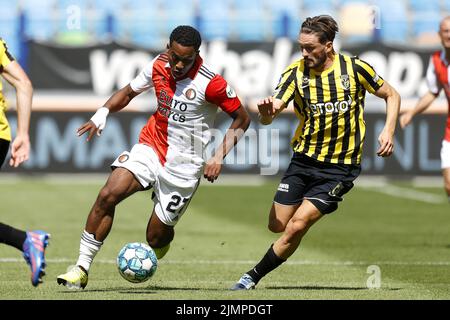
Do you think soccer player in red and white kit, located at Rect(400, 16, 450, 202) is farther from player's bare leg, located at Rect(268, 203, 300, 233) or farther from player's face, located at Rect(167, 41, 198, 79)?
player's face, located at Rect(167, 41, 198, 79)

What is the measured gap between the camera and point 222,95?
9.70m

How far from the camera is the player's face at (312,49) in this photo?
9430 millimetres

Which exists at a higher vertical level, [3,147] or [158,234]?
[3,147]

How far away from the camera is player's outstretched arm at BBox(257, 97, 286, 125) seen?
29.8ft

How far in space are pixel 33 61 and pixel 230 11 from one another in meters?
6.08

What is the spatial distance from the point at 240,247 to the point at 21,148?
19.7 ft

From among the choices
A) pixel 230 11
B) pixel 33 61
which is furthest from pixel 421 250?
pixel 230 11

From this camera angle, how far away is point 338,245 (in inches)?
553

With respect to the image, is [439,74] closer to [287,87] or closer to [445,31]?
[445,31]

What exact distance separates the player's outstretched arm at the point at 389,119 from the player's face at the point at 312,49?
58 centimetres

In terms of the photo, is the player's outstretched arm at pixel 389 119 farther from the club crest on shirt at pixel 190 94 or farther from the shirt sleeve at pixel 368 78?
the club crest on shirt at pixel 190 94

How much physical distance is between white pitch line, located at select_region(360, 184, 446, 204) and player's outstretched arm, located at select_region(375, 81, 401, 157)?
35.8 feet

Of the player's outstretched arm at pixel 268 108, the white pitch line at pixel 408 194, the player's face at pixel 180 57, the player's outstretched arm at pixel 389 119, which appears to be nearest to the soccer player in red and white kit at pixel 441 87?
the player's outstretched arm at pixel 389 119

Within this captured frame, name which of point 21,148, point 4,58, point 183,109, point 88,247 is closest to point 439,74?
point 183,109
